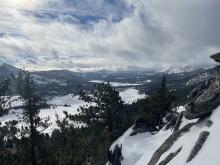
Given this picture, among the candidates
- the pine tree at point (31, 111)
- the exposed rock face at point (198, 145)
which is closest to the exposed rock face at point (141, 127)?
the pine tree at point (31, 111)

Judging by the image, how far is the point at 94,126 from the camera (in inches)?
2547

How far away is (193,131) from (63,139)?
54416 millimetres

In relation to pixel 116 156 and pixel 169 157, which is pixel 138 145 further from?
pixel 169 157

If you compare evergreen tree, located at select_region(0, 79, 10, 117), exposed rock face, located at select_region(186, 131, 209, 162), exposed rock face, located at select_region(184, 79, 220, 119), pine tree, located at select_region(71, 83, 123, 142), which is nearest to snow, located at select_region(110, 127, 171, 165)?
exposed rock face, located at select_region(184, 79, 220, 119)

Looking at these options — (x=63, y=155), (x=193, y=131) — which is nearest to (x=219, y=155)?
(x=193, y=131)

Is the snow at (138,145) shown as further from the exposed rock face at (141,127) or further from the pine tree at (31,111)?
the pine tree at (31,111)

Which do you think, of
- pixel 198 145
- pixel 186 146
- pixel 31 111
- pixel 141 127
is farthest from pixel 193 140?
pixel 141 127

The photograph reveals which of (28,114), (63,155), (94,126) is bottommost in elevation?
(63,155)

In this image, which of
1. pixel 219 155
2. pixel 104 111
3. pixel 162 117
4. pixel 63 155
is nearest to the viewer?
pixel 219 155

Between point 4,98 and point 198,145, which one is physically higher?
point 4,98

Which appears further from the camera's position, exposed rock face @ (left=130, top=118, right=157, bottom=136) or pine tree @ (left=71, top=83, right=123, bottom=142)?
pine tree @ (left=71, top=83, right=123, bottom=142)

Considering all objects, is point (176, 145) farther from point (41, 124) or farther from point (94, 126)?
point (94, 126)

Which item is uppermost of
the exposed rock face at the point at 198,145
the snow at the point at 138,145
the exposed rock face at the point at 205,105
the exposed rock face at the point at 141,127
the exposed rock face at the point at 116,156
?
the exposed rock face at the point at 205,105

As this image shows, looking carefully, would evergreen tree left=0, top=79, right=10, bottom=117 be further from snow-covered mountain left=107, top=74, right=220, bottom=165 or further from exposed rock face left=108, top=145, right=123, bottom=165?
snow-covered mountain left=107, top=74, right=220, bottom=165
